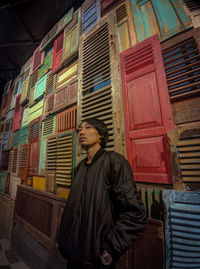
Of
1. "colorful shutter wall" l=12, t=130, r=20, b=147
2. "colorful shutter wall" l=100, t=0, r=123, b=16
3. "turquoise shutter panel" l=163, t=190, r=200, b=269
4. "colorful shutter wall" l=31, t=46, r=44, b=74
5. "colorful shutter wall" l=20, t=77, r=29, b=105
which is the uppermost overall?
"colorful shutter wall" l=31, t=46, r=44, b=74

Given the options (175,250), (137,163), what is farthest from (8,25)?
(175,250)

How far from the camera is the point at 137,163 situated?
1.47m

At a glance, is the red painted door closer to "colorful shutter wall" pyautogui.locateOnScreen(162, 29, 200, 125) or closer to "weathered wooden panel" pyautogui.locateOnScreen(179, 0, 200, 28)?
"colorful shutter wall" pyautogui.locateOnScreen(162, 29, 200, 125)

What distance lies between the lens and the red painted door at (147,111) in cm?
135

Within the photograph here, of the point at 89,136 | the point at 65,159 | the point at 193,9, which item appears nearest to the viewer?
the point at 89,136

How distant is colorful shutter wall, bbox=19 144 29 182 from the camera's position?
341 cm

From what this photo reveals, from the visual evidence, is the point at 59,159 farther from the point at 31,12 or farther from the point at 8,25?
the point at 8,25

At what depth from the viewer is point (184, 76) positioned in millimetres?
1326

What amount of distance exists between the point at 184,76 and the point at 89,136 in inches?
49.0

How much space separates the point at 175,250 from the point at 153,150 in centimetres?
88

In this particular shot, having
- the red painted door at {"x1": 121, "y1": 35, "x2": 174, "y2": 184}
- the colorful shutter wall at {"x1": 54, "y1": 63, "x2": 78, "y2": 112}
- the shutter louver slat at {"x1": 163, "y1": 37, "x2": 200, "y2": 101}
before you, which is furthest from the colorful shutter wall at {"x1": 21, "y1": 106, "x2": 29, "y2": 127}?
the shutter louver slat at {"x1": 163, "y1": 37, "x2": 200, "y2": 101}

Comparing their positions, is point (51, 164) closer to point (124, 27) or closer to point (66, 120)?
point (66, 120)

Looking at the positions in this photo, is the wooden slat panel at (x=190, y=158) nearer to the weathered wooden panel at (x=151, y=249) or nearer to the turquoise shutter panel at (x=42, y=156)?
the weathered wooden panel at (x=151, y=249)

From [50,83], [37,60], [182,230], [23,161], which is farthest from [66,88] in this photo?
[182,230]
